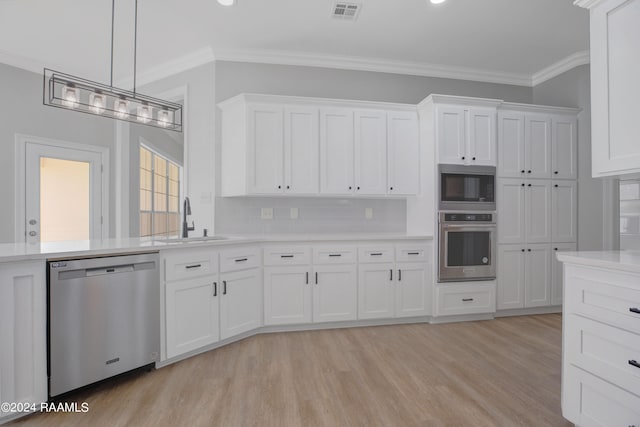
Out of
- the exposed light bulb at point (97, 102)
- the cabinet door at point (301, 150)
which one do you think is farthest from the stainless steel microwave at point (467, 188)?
the exposed light bulb at point (97, 102)

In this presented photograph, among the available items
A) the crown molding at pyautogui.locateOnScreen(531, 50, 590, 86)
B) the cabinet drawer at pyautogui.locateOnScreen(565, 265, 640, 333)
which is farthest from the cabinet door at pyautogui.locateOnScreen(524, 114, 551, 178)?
the cabinet drawer at pyautogui.locateOnScreen(565, 265, 640, 333)

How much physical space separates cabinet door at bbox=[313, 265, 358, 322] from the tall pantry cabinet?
5.44 ft

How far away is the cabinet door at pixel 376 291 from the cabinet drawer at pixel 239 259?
40.4 inches

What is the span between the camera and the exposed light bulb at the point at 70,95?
2033mm

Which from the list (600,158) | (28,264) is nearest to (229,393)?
(28,264)

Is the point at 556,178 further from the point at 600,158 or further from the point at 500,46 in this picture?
the point at 600,158

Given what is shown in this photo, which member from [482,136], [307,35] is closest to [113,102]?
[307,35]

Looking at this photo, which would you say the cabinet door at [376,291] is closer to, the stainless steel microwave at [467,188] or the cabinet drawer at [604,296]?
the stainless steel microwave at [467,188]

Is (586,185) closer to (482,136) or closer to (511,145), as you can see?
(511,145)

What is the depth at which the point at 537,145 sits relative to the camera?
3.71 m

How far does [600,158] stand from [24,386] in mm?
3218

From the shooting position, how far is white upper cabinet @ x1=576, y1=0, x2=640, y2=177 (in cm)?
152

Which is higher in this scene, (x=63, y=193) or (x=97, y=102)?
(x=97, y=102)

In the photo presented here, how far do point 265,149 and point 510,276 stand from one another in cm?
296
